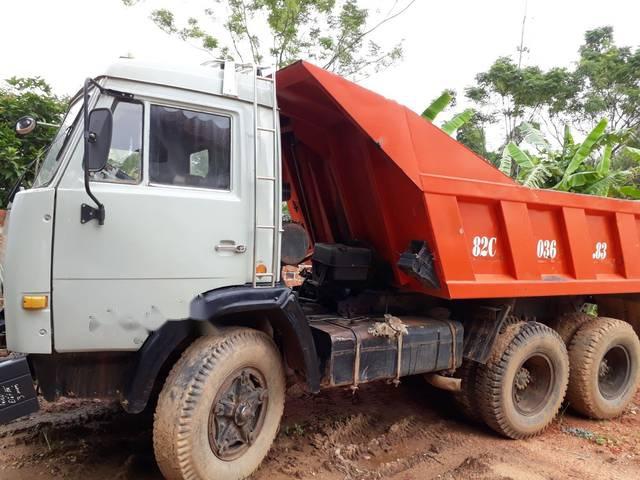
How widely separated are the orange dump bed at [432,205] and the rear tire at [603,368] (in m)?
0.41

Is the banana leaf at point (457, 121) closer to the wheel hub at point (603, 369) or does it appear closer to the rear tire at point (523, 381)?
the rear tire at point (523, 381)

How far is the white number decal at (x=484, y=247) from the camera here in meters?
3.78

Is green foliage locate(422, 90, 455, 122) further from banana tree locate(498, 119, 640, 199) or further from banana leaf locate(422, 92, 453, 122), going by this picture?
banana tree locate(498, 119, 640, 199)

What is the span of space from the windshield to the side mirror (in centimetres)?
29

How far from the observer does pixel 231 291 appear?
2.83 m

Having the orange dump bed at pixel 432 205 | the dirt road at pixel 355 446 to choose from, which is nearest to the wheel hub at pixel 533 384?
the dirt road at pixel 355 446

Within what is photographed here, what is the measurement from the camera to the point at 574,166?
522cm

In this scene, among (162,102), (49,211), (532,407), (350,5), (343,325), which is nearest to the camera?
(49,211)

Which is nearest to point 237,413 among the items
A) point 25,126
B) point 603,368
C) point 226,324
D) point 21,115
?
point 226,324

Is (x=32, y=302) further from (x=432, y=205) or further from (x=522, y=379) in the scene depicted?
(x=522, y=379)

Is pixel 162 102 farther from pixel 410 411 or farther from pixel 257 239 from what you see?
pixel 410 411

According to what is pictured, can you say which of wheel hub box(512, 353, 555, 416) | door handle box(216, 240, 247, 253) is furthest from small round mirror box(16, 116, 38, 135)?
wheel hub box(512, 353, 555, 416)

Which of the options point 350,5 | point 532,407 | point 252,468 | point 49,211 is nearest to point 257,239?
point 49,211

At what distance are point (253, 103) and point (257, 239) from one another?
82cm
